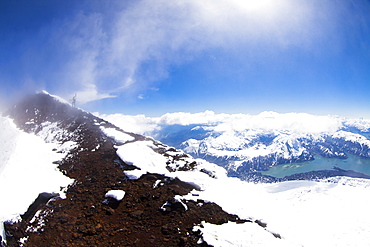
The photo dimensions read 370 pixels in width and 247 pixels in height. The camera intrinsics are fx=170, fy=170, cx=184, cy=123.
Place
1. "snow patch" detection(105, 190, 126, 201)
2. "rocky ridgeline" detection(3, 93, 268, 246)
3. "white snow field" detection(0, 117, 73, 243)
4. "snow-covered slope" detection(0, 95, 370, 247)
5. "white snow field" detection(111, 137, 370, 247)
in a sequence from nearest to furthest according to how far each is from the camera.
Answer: "rocky ridgeline" detection(3, 93, 268, 246) < "snow-covered slope" detection(0, 95, 370, 247) < "white snow field" detection(111, 137, 370, 247) < "white snow field" detection(0, 117, 73, 243) < "snow patch" detection(105, 190, 126, 201)

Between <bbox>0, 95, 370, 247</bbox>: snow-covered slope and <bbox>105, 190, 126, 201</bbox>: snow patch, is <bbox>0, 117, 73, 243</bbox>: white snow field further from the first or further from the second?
<bbox>105, 190, 126, 201</bbox>: snow patch

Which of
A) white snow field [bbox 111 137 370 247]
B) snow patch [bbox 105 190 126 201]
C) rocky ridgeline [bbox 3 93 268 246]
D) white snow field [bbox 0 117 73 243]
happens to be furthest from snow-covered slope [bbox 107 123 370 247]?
white snow field [bbox 0 117 73 243]

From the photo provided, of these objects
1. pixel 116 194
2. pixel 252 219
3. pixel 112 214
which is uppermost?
pixel 252 219

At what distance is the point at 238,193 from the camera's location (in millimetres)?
15227

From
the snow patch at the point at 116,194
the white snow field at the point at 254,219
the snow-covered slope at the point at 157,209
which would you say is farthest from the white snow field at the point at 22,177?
the white snow field at the point at 254,219

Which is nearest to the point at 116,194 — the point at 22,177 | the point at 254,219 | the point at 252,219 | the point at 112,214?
the point at 112,214

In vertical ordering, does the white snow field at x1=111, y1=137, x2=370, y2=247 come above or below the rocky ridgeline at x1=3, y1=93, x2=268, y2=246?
above

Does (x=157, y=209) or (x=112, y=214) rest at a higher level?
(x=157, y=209)

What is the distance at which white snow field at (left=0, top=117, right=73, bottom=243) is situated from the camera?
10.5 meters

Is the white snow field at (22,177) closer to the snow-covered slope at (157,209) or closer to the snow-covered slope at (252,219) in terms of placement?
the snow-covered slope at (157,209)

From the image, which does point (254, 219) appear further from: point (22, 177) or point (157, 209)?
point (22, 177)

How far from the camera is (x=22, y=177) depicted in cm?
1330

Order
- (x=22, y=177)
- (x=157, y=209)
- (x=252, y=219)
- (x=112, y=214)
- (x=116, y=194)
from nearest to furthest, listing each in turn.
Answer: (x=112, y=214)
(x=157, y=209)
(x=252, y=219)
(x=116, y=194)
(x=22, y=177)

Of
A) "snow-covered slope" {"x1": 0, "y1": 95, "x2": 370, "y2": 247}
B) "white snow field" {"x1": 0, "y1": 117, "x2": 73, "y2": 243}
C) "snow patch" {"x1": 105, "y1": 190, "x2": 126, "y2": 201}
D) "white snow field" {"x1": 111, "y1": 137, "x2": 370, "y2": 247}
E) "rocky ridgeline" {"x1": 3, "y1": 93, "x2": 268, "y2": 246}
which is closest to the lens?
"rocky ridgeline" {"x1": 3, "y1": 93, "x2": 268, "y2": 246}
